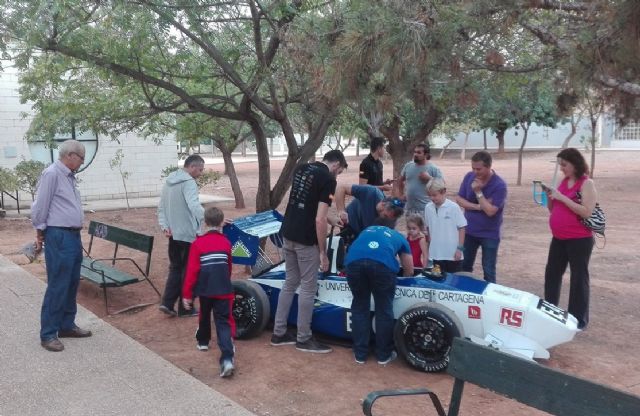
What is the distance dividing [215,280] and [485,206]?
276cm

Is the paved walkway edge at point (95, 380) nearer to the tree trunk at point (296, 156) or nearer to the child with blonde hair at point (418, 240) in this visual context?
the child with blonde hair at point (418, 240)

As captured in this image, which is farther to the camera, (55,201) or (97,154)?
(97,154)

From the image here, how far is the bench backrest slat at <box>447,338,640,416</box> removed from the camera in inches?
111

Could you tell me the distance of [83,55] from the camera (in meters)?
8.00

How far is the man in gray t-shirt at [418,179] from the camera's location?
7695 millimetres

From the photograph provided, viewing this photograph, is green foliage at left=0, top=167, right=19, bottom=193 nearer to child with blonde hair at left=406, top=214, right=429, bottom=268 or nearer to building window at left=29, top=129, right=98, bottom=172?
building window at left=29, top=129, right=98, bottom=172

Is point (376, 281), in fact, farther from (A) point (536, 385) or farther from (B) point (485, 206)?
(A) point (536, 385)

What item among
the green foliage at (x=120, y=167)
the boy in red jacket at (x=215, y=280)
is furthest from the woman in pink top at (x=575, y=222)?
the green foliage at (x=120, y=167)

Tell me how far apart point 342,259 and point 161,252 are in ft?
17.8

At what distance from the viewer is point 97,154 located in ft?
62.8

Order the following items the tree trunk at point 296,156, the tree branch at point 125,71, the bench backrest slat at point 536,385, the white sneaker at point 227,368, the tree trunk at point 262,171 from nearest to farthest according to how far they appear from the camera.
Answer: the bench backrest slat at point 536,385, the white sneaker at point 227,368, the tree branch at point 125,71, the tree trunk at point 296,156, the tree trunk at point 262,171

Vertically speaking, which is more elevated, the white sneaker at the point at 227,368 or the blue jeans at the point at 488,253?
the blue jeans at the point at 488,253

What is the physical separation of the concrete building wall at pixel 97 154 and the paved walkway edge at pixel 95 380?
12023 mm

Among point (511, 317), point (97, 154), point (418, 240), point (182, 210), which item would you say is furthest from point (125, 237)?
point (97, 154)
